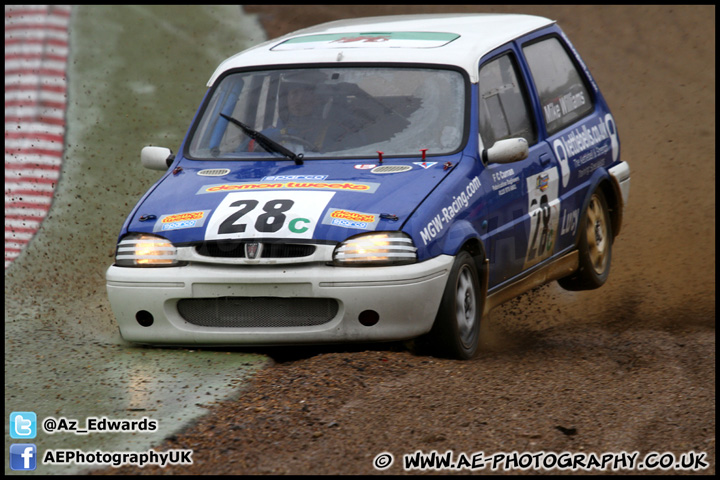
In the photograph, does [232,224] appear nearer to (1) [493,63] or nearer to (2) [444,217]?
(2) [444,217]

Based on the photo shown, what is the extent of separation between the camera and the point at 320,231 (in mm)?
6258

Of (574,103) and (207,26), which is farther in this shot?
(207,26)

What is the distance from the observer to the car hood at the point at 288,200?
20.7 ft

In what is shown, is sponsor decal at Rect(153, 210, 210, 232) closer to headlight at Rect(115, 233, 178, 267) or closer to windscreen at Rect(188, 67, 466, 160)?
headlight at Rect(115, 233, 178, 267)

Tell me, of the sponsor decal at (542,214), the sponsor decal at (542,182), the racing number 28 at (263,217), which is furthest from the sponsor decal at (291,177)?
the sponsor decal at (542,182)

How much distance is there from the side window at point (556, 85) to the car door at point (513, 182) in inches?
10.6

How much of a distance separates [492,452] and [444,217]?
186cm

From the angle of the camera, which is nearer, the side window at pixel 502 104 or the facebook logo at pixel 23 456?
the facebook logo at pixel 23 456

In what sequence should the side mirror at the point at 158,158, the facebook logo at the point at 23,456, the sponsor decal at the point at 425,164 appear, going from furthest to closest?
the side mirror at the point at 158,158 → the sponsor decal at the point at 425,164 → the facebook logo at the point at 23,456

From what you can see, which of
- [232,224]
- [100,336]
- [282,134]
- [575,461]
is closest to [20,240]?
[100,336]

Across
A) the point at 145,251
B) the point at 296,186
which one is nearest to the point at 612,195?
the point at 296,186

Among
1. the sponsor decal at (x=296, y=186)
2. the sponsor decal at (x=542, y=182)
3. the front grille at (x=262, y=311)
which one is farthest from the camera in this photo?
the sponsor decal at (x=542, y=182)

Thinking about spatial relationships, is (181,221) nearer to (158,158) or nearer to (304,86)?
(158,158)

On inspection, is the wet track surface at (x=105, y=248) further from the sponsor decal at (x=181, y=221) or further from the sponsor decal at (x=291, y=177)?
the sponsor decal at (x=291, y=177)
